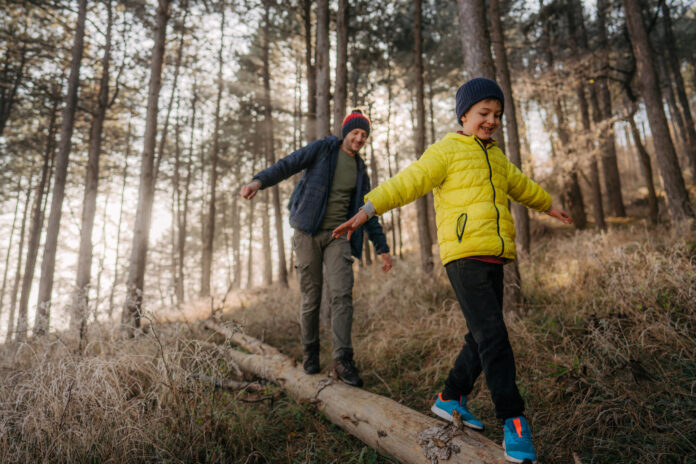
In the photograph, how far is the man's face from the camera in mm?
3301

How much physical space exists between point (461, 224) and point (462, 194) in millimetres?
193

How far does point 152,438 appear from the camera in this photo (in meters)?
2.06

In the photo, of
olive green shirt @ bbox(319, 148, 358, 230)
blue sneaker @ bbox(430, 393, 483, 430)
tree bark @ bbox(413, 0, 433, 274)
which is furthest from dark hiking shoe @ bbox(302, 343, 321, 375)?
tree bark @ bbox(413, 0, 433, 274)

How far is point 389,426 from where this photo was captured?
2.07 metres

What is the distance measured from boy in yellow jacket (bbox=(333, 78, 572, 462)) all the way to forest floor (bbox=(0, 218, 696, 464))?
666 mm

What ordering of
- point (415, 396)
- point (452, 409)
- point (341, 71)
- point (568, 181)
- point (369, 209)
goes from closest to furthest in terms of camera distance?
point (369, 209)
point (452, 409)
point (415, 396)
point (341, 71)
point (568, 181)

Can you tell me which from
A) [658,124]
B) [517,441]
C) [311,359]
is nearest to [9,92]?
[311,359]

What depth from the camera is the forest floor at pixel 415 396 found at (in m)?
2.00

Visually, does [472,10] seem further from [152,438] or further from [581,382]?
[152,438]

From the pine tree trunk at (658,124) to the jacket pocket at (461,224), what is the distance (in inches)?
292

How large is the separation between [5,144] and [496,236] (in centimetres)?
1630

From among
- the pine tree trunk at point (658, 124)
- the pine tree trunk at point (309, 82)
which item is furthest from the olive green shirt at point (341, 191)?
the pine tree trunk at point (658, 124)

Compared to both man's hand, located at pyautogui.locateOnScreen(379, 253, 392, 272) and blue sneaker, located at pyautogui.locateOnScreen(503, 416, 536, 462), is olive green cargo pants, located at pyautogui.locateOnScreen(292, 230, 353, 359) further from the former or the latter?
blue sneaker, located at pyautogui.locateOnScreen(503, 416, 536, 462)

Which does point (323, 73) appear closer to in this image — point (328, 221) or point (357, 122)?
point (357, 122)
